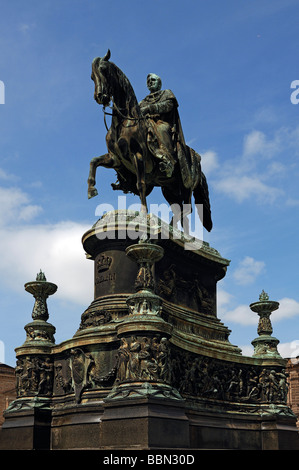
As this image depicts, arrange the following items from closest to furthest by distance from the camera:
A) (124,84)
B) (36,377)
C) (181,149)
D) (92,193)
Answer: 1. (36,377)
2. (124,84)
3. (92,193)
4. (181,149)

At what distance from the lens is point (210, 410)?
16.3 m

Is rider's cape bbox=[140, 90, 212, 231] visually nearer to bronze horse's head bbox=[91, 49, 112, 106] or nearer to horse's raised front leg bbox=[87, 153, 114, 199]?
horse's raised front leg bbox=[87, 153, 114, 199]

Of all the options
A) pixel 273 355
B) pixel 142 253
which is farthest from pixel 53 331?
pixel 273 355

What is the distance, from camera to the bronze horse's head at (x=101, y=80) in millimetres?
16781

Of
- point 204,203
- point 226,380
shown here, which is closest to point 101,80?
point 204,203

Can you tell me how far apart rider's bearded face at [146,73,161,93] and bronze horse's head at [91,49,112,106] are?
11.1 feet

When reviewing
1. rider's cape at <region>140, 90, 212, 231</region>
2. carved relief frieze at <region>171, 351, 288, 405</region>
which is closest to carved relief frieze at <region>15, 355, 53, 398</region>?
carved relief frieze at <region>171, 351, 288, 405</region>

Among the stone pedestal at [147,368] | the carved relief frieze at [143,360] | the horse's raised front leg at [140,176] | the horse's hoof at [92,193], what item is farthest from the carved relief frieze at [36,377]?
the horse's raised front leg at [140,176]

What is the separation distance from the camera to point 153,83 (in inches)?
794

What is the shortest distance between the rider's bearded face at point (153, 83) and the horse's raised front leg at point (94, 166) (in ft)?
10.2

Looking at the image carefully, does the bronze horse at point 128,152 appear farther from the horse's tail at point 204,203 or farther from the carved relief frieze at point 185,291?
the carved relief frieze at point 185,291

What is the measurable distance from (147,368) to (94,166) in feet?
22.1

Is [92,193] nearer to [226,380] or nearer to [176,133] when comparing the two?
[176,133]
